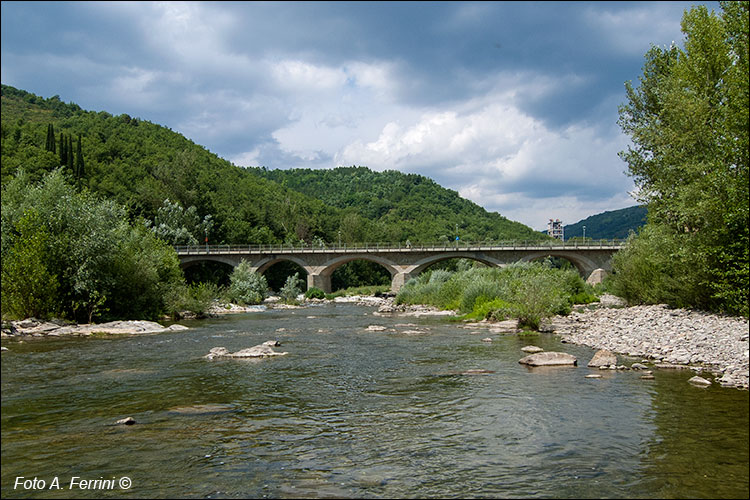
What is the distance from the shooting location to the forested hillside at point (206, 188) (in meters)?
76.1

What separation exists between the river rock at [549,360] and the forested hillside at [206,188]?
32.1 metres

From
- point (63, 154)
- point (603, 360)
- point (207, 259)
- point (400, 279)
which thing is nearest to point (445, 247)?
point (400, 279)

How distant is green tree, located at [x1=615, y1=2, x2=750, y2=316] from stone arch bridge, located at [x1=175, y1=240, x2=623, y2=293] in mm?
40906

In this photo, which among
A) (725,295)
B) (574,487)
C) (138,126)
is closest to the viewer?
(574,487)

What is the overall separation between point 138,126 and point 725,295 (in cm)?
12847

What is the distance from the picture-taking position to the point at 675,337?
55.8ft

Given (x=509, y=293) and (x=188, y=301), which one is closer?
(x=509, y=293)

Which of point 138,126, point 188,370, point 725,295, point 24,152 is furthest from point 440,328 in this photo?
point 138,126

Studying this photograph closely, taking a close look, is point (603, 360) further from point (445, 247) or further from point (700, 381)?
point (445, 247)

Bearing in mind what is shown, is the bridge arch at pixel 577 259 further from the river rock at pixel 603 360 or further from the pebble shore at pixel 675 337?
the river rock at pixel 603 360

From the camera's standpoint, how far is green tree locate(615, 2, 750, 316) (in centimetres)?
1784

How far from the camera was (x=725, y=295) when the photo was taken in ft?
58.8

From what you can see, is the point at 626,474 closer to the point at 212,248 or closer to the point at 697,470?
the point at 697,470

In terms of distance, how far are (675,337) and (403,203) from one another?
467ft
